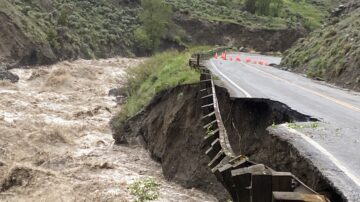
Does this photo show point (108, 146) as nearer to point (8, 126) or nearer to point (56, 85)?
point (8, 126)

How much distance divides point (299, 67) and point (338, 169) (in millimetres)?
22603

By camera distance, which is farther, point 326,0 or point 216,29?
point 326,0

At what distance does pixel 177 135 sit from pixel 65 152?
5.14 metres

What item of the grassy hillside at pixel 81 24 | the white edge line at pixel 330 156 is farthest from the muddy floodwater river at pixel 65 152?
the grassy hillside at pixel 81 24

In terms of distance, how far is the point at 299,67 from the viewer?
2836 centimetres

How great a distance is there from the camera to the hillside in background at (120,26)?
43750mm

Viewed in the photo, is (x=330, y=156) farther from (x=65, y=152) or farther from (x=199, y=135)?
(x=65, y=152)

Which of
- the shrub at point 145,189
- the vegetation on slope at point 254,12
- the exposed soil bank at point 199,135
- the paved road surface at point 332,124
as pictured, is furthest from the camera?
the vegetation on slope at point 254,12

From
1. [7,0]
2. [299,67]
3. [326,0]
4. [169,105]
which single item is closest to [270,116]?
[169,105]

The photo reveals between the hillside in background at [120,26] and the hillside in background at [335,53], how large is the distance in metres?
23.5

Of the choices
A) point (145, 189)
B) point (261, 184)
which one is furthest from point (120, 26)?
point (261, 184)

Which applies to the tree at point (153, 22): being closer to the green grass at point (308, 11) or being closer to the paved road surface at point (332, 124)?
the green grass at point (308, 11)

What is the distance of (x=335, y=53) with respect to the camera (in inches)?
919

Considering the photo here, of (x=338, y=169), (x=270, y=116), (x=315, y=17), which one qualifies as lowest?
(x=315, y=17)
